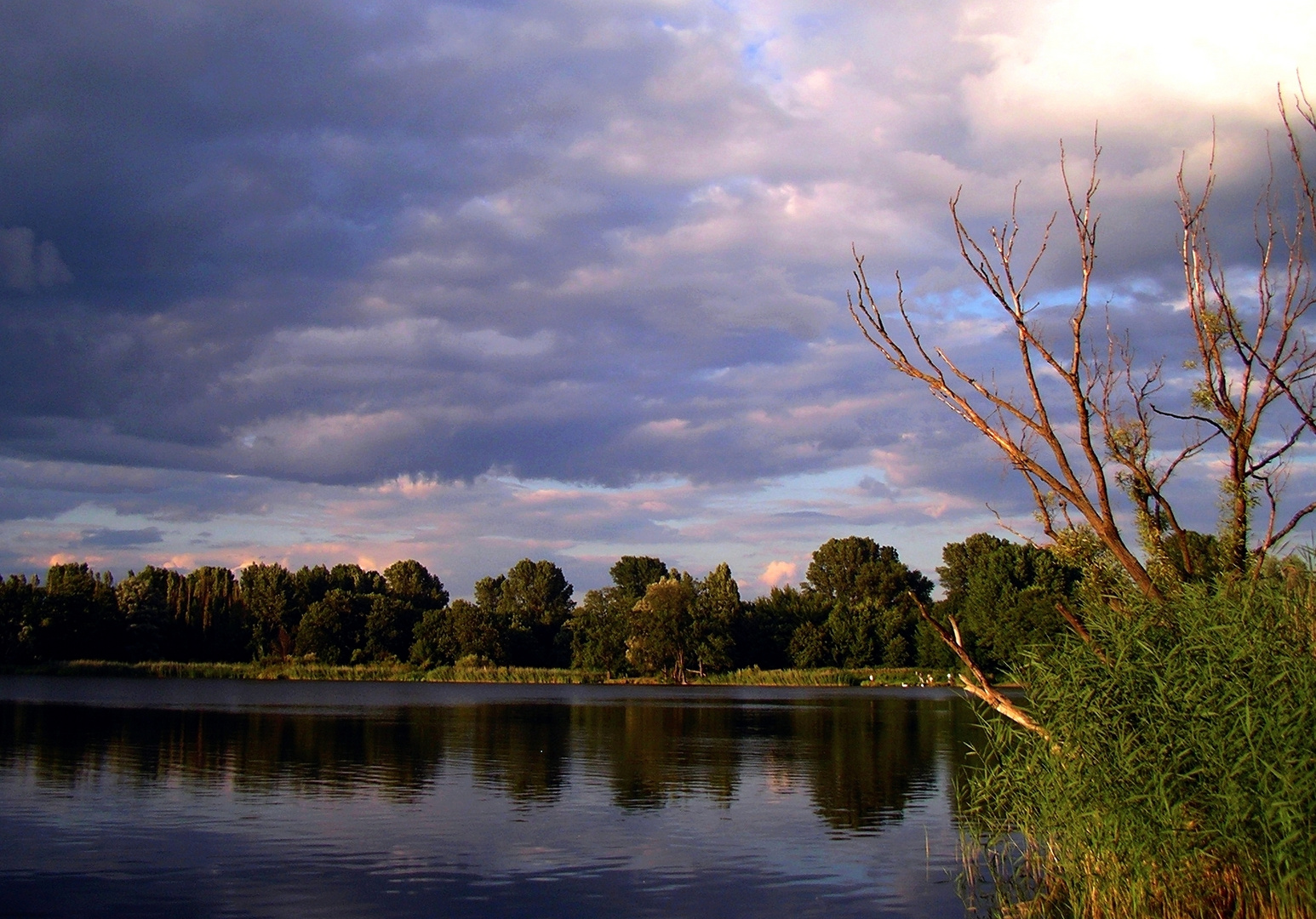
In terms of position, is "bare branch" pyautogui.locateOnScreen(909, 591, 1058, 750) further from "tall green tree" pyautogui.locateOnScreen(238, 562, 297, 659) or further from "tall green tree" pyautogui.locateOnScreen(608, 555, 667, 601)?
"tall green tree" pyautogui.locateOnScreen(608, 555, 667, 601)

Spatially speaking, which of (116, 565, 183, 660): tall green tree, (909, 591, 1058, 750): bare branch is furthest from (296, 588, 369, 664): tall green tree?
(909, 591, 1058, 750): bare branch

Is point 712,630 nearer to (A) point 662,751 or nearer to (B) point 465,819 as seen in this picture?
(A) point 662,751

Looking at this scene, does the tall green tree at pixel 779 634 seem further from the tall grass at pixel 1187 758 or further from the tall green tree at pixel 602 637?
the tall grass at pixel 1187 758

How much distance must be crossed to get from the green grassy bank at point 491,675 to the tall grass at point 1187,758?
7841 cm

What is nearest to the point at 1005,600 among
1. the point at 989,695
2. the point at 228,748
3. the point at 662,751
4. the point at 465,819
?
the point at 662,751

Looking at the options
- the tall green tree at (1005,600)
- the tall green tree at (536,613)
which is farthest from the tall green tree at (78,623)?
the tall green tree at (1005,600)

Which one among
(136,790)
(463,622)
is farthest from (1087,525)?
(463,622)

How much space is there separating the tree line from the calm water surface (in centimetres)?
5093

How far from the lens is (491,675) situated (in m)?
94.2

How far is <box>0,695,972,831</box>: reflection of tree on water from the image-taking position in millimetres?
24203

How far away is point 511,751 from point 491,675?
207 ft

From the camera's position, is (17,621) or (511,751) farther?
(17,621)

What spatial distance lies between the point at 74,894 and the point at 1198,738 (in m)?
12.0

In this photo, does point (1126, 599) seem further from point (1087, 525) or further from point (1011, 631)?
point (1011, 631)
